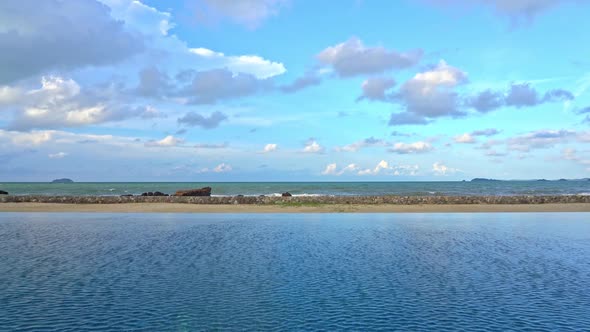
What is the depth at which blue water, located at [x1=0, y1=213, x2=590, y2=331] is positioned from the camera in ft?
54.8

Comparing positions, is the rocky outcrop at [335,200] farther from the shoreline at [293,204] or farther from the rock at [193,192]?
the rock at [193,192]

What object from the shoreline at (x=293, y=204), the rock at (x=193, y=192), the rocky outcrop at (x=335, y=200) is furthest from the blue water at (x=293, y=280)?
the rock at (x=193, y=192)

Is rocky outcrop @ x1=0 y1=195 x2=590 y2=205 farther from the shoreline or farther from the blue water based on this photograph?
the blue water

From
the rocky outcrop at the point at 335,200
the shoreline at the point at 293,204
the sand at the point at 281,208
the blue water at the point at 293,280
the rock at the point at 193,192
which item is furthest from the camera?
the rock at the point at 193,192

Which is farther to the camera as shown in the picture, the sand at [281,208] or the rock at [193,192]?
the rock at [193,192]

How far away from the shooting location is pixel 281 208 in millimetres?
73438

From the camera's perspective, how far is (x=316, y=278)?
920 inches

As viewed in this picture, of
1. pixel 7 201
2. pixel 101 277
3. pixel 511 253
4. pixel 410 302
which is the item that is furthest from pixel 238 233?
pixel 7 201

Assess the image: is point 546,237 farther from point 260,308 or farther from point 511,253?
point 260,308

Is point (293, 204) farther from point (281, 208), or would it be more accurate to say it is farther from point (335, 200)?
point (335, 200)

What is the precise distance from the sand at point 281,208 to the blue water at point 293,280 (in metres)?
27.2

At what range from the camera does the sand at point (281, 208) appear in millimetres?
70000

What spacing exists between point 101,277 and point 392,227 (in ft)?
100

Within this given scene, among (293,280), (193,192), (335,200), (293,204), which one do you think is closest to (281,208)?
(293,204)
